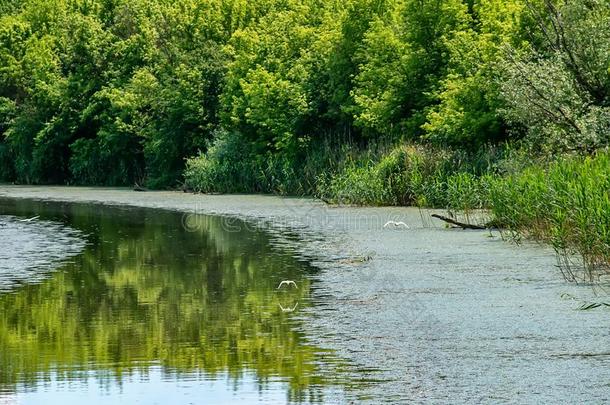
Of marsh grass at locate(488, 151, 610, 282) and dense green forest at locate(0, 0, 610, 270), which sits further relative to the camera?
dense green forest at locate(0, 0, 610, 270)

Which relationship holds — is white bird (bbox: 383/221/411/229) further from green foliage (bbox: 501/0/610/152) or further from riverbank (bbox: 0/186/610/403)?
green foliage (bbox: 501/0/610/152)

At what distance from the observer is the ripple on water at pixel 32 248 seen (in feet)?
72.9

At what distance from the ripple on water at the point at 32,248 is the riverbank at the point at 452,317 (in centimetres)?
482

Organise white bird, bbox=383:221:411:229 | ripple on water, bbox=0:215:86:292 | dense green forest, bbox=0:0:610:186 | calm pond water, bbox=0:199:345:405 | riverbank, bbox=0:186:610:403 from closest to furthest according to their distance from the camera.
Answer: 1. riverbank, bbox=0:186:610:403
2. calm pond water, bbox=0:199:345:405
3. ripple on water, bbox=0:215:86:292
4. dense green forest, bbox=0:0:610:186
5. white bird, bbox=383:221:411:229

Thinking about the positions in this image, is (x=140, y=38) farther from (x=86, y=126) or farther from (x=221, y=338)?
A: (x=221, y=338)

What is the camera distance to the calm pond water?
11906 millimetres

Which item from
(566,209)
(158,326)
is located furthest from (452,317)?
(566,209)

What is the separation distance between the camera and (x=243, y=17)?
61.5 meters

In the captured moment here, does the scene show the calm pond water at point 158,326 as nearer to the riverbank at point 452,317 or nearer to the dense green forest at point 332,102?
the riverbank at point 452,317

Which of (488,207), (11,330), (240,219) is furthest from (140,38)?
(11,330)

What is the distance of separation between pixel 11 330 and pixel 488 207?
1849cm

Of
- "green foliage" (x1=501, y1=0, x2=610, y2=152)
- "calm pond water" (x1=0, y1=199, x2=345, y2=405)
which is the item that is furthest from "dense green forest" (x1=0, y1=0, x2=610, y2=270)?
"calm pond water" (x1=0, y1=199, x2=345, y2=405)

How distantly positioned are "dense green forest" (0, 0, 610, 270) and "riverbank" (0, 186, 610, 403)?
1.64m

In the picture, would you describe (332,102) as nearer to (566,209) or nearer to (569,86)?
(569,86)
